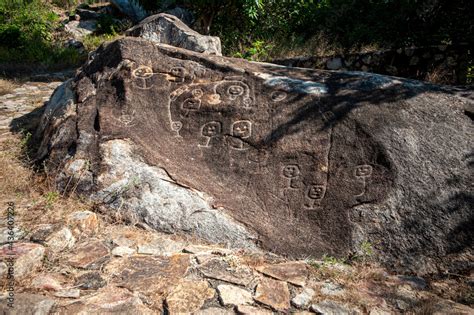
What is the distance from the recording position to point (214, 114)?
356 centimetres

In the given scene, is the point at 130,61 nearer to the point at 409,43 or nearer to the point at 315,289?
the point at 315,289

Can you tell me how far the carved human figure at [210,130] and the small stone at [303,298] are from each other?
1509 mm

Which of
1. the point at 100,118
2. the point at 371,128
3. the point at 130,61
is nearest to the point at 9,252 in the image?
the point at 100,118

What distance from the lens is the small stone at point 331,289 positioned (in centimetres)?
252

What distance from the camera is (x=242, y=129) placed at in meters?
3.47

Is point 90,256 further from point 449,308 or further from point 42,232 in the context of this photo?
point 449,308

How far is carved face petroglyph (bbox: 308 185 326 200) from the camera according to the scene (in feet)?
10.3

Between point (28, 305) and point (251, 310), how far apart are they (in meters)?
1.19

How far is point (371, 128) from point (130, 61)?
7.72 feet

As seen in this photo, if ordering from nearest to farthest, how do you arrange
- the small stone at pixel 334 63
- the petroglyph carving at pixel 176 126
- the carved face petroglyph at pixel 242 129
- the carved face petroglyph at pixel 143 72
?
the carved face petroglyph at pixel 242 129
the petroglyph carving at pixel 176 126
the carved face petroglyph at pixel 143 72
the small stone at pixel 334 63

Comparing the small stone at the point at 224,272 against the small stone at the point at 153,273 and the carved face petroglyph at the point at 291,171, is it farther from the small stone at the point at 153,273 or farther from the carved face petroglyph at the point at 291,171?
the carved face petroglyph at the point at 291,171

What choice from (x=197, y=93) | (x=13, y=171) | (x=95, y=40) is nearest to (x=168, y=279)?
(x=197, y=93)

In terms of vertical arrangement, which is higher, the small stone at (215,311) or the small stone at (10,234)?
the small stone at (10,234)

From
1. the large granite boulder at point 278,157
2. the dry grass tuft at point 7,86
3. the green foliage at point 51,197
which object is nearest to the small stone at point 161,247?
the large granite boulder at point 278,157
